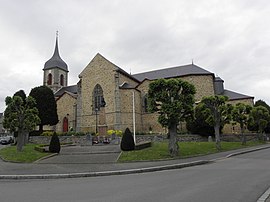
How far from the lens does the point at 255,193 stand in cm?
674

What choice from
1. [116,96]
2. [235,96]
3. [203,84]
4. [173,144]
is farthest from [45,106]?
[235,96]

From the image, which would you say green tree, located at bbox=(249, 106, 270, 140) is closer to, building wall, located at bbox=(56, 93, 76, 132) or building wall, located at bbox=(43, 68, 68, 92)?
building wall, located at bbox=(56, 93, 76, 132)

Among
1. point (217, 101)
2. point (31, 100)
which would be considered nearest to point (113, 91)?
point (31, 100)

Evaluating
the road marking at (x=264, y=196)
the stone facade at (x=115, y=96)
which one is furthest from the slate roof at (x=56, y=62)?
the road marking at (x=264, y=196)

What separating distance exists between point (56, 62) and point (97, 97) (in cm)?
2526

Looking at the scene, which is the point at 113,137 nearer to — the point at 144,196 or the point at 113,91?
the point at 113,91

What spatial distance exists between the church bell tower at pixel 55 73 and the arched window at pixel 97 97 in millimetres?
21438

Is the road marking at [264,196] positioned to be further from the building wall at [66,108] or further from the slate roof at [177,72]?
the building wall at [66,108]

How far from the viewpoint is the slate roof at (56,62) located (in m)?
59.8

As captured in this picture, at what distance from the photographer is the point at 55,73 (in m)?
59.1

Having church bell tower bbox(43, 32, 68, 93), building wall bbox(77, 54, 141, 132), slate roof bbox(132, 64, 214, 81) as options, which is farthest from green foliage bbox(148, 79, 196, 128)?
church bell tower bbox(43, 32, 68, 93)

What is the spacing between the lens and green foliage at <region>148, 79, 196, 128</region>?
17094 millimetres

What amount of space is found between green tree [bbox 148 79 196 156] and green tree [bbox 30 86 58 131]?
25.5m

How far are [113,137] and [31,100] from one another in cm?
1034
